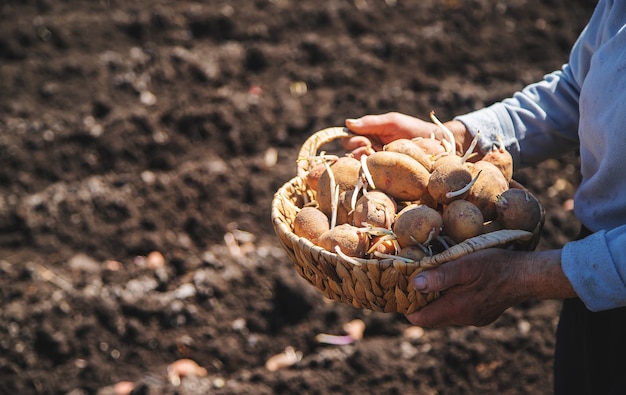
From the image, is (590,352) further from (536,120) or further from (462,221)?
(536,120)

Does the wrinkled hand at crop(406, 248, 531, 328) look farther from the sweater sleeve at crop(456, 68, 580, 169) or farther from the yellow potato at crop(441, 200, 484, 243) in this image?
the sweater sleeve at crop(456, 68, 580, 169)

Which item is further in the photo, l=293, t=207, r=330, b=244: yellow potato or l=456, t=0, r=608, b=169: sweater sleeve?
l=456, t=0, r=608, b=169: sweater sleeve

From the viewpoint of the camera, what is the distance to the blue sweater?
1.40 metres

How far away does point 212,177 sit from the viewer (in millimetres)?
3576

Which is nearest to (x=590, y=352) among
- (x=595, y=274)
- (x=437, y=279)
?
(x=595, y=274)

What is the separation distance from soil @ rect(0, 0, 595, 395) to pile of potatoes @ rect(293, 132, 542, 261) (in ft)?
3.64

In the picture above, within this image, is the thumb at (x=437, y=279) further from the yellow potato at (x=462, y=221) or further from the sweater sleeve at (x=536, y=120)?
the sweater sleeve at (x=536, y=120)

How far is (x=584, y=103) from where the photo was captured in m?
1.61

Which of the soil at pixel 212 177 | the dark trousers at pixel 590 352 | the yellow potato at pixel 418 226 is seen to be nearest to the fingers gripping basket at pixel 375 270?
the yellow potato at pixel 418 226

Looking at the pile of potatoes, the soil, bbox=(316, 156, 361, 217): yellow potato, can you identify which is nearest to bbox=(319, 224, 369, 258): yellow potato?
the pile of potatoes

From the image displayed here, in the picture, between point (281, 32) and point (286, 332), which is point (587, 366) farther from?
point (281, 32)

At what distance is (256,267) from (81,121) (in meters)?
1.59

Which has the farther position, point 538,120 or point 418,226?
point 538,120

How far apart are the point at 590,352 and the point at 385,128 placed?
2.86 feet
